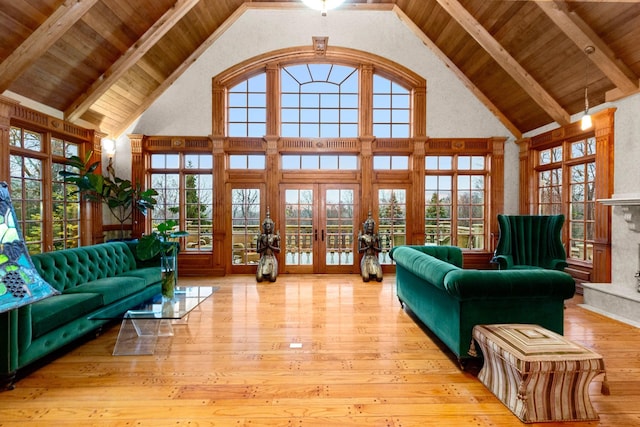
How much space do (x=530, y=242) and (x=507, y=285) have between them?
281cm

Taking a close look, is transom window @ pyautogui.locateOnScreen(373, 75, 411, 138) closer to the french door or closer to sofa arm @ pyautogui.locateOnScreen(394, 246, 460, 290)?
the french door

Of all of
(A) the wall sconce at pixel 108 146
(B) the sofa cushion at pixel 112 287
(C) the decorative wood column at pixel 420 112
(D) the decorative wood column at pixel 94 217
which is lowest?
(B) the sofa cushion at pixel 112 287

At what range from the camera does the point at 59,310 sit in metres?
2.84

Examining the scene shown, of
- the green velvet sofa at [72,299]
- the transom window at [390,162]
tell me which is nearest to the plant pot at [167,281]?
the green velvet sofa at [72,299]

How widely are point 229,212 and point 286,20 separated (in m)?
3.91

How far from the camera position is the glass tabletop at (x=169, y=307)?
115 inches

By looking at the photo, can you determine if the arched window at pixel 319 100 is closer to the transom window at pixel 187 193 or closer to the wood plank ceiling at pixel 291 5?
the wood plank ceiling at pixel 291 5

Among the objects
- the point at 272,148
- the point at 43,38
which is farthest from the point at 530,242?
the point at 43,38

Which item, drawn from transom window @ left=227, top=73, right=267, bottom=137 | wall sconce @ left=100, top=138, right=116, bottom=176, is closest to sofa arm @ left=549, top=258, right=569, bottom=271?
transom window @ left=227, top=73, right=267, bottom=137

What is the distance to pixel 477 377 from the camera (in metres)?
2.58

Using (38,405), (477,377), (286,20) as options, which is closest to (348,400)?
(477,377)

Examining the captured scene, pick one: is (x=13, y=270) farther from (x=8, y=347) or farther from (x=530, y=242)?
(x=530, y=242)

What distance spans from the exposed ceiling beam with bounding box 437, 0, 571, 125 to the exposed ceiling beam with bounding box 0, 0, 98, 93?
4867 mm

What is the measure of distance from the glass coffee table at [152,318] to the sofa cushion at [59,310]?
0.65 ft
